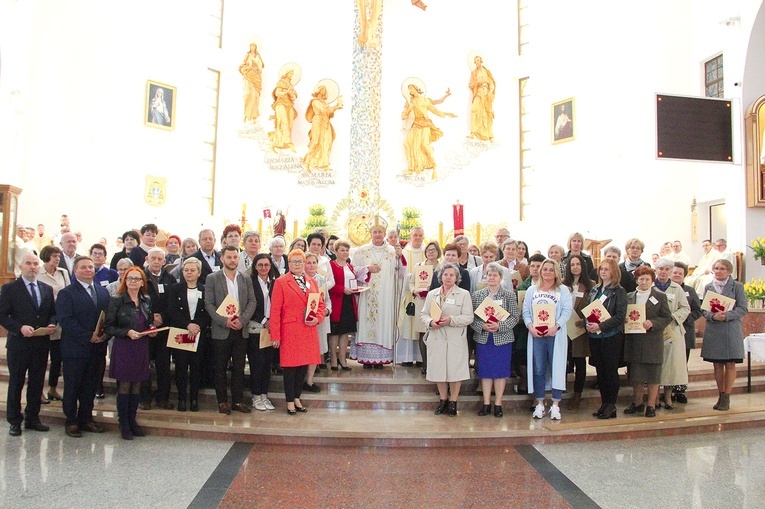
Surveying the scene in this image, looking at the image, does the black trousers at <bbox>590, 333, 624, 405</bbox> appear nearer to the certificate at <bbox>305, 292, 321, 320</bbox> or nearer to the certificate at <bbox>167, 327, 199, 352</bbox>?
the certificate at <bbox>305, 292, 321, 320</bbox>

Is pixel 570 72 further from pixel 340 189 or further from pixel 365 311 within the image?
pixel 365 311

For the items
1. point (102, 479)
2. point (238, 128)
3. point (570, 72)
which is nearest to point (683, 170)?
point (570, 72)

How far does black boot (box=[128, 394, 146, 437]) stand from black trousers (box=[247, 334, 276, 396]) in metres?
1.05

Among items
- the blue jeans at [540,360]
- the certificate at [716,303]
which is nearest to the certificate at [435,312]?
the blue jeans at [540,360]

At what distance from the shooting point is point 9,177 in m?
10.8

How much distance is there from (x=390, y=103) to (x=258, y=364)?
1142cm

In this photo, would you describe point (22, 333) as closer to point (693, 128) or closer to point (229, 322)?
point (229, 322)

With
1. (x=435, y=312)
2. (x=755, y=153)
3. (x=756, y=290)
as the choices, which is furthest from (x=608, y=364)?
(x=755, y=153)

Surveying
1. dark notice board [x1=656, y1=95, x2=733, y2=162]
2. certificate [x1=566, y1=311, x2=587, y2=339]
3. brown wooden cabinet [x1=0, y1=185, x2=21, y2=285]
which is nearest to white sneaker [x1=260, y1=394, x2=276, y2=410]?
certificate [x1=566, y1=311, x2=587, y2=339]

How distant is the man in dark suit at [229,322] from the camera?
5438 millimetres

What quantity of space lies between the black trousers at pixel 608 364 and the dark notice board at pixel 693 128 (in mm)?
4314

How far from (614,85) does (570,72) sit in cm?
130

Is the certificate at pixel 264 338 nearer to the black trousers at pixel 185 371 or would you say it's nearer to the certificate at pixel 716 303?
the black trousers at pixel 185 371

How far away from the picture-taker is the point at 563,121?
566 inches
